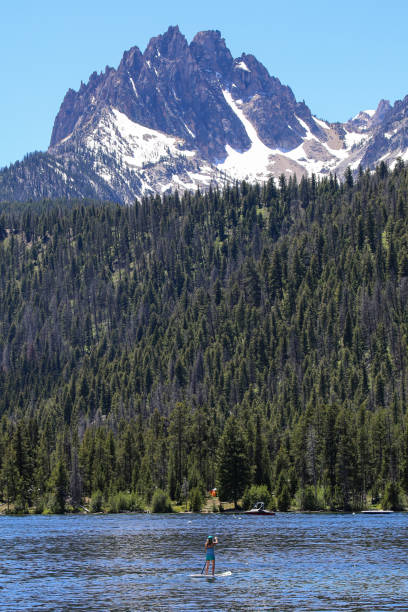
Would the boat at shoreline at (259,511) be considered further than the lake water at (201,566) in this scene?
Yes

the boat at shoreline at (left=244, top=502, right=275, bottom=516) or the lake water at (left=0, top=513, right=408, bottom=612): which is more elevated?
the boat at shoreline at (left=244, top=502, right=275, bottom=516)

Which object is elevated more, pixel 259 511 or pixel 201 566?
pixel 259 511

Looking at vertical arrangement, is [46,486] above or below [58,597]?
above

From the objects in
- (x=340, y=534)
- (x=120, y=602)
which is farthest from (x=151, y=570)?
(x=340, y=534)

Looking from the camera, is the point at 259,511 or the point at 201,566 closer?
the point at 201,566

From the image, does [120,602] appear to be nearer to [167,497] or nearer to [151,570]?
[151,570]

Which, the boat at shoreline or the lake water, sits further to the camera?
the boat at shoreline

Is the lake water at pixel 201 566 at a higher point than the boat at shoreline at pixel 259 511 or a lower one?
lower

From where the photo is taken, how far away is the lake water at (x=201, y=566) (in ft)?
196

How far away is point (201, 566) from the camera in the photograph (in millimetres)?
78250

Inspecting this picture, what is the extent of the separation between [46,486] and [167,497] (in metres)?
25.7

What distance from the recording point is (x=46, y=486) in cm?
17100

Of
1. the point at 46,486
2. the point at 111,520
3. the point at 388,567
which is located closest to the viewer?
the point at 388,567

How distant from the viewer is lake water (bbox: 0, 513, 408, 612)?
59809 millimetres
